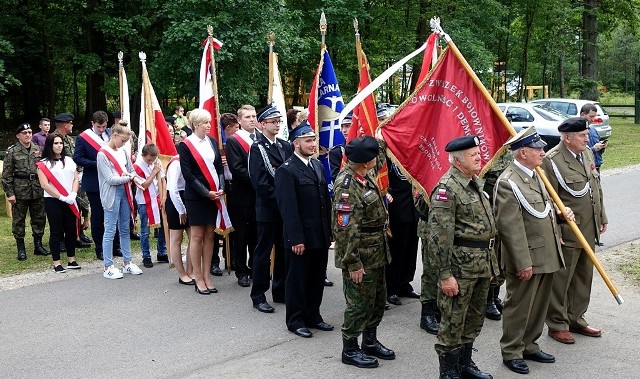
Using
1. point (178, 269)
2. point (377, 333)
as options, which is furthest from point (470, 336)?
point (178, 269)

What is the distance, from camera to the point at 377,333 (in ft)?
21.6


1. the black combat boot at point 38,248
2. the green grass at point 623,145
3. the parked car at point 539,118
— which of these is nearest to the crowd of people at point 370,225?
the black combat boot at point 38,248

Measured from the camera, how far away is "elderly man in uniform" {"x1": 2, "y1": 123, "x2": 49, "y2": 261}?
10.2m

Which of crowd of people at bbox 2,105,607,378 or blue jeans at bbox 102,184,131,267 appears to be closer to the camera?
crowd of people at bbox 2,105,607,378

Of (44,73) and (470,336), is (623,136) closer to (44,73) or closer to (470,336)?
(44,73)

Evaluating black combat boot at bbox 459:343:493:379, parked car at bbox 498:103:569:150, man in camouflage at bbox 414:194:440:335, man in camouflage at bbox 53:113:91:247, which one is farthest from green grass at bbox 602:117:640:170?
black combat boot at bbox 459:343:493:379

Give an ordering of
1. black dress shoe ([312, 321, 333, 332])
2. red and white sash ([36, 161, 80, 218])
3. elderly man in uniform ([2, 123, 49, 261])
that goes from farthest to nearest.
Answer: elderly man in uniform ([2, 123, 49, 261]) < red and white sash ([36, 161, 80, 218]) < black dress shoe ([312, 321, 333, 332])

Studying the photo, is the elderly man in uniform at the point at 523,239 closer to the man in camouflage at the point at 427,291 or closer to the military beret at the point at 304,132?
the man in camouflage at the point at 427,291

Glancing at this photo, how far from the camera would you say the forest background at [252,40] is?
19.3 meters

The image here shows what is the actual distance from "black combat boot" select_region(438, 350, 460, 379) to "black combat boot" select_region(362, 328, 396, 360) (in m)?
0.71

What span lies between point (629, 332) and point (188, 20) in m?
15.5

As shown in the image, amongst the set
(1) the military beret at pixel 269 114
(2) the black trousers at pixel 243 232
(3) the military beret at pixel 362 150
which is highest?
(1) the military beret at pixel 269 114

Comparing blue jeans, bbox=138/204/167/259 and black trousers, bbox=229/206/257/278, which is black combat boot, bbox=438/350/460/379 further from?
blue jeans, bbox=138/204/167/259

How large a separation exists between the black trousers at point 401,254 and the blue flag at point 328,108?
5.53ft
